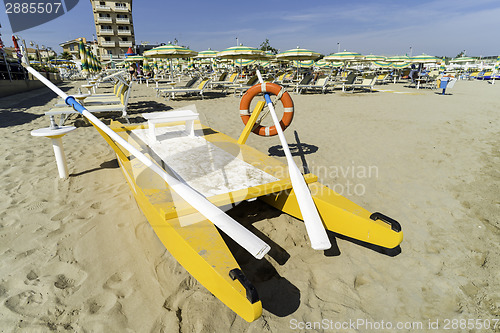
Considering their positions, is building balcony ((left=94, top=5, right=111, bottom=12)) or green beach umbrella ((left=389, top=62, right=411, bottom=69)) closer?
green beach umbrella ((left=389, top=62, right=411, bottom=69))

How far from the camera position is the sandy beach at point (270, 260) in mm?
1669

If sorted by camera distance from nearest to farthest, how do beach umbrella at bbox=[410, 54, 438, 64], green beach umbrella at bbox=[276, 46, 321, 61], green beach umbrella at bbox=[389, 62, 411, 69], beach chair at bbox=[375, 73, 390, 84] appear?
green beach umbrella at bbox=[276, 46, 321, 61] → beach chair at bbox=[375, 73, 390, 84] → beach umbrella at bbox=[410, 54, 438, 64] → green beach umbrella at bbox=[389, 62, 411, 69]

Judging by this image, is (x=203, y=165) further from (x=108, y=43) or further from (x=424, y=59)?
(x=108, y=43)

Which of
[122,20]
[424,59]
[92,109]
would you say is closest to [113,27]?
[122,20]

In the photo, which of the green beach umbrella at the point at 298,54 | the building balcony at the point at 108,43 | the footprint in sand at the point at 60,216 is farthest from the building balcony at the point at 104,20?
the footprint in sand at the point at 60,216

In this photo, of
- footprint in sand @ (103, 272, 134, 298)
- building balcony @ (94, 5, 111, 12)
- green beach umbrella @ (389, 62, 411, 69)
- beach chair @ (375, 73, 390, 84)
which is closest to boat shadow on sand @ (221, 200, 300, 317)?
footprint in sand @ (103, 272, 134, 298)

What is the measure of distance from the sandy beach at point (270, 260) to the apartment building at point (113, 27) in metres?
52.9

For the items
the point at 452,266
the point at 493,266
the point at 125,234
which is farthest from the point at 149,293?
the point at 493,266

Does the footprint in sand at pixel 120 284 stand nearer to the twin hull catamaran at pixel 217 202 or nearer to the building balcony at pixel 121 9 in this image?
the twin hull catamaran at pixel 217 202

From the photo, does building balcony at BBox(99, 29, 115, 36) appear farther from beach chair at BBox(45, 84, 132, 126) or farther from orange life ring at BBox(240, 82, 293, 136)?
orange life ring at BBox(240, 82, 293, 136)

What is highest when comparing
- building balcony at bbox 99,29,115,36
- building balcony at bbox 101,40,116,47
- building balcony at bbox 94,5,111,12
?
building balcony at bbox 94,5,111,12

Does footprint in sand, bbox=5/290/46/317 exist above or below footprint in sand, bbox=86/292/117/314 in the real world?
above

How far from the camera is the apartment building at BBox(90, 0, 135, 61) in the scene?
47219mm

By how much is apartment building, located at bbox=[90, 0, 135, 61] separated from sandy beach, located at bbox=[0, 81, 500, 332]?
52940 millimetres
